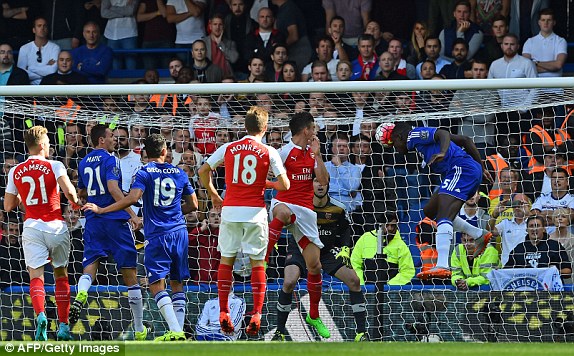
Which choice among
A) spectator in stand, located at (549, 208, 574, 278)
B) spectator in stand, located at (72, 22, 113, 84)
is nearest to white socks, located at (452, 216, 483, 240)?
spectator in stand, located at (549, 208, 574, 278)

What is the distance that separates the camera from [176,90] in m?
10.6

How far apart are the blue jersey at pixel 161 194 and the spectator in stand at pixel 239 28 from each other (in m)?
4.75

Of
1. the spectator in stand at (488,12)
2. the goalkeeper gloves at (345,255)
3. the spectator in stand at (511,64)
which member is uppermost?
the spectator in stand at (488,12)

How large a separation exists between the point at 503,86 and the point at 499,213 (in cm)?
208

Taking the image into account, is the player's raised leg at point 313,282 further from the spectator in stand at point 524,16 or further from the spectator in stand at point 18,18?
the spectator in stand at point 18,18

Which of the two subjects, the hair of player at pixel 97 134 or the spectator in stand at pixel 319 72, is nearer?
the hair of player at pixel 97 134

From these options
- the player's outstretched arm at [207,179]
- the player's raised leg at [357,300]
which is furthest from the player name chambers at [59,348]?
the player's raised leg at [357,300]

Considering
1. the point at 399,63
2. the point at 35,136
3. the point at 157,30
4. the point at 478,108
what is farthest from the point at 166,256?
the point at 157,30

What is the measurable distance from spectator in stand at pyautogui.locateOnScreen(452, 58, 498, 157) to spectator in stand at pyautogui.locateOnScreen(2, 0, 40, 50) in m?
6.59

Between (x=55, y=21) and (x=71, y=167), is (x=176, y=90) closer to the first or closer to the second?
(x=71, y=167)

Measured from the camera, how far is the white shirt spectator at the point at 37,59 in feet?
50.3

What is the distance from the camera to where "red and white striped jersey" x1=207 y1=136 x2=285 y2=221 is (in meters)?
9.75

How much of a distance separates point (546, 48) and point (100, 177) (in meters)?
6.03

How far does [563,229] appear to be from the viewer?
465 inches
